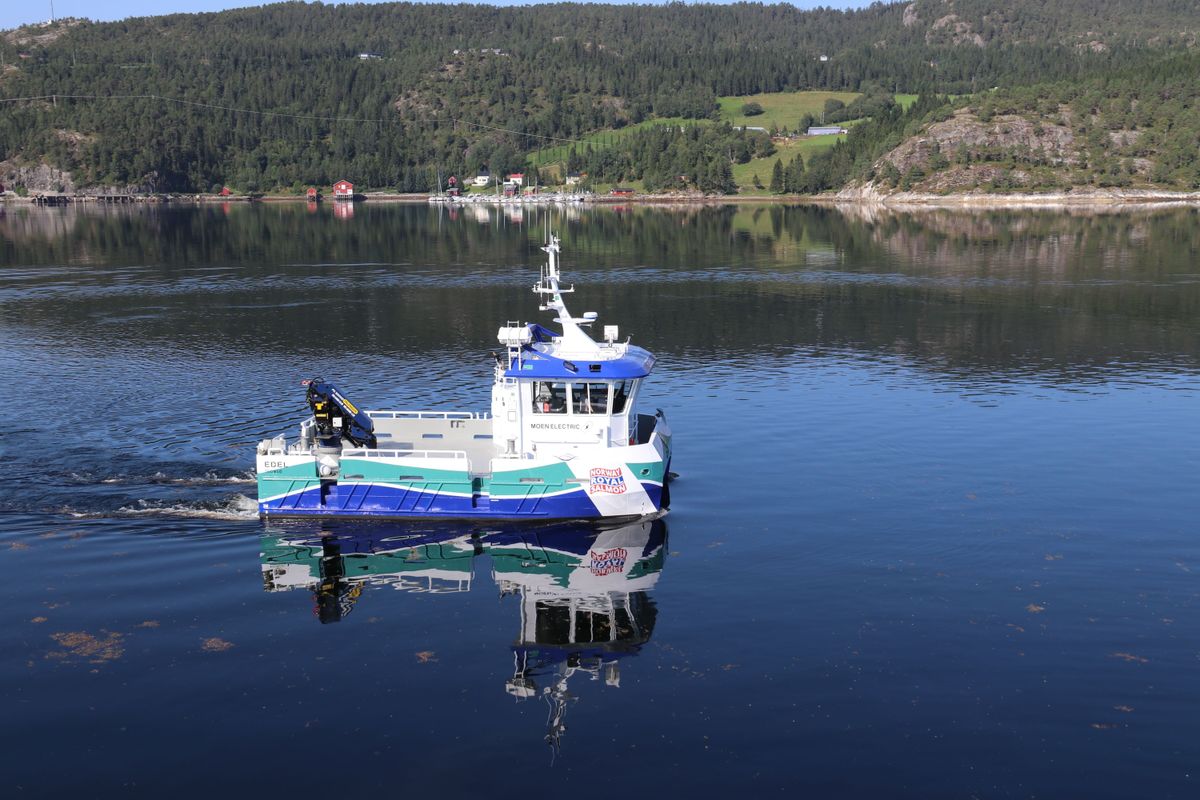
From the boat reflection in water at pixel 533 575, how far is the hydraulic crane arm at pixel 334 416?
135 inches

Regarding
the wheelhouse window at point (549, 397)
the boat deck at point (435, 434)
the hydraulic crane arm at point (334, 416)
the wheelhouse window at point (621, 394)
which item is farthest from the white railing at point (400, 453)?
the wheelhouse window at point (621, 394)

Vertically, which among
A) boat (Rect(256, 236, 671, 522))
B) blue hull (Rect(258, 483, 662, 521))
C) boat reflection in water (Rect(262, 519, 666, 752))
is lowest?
boat reflection in water (Rect(262, 519, 666, 752))

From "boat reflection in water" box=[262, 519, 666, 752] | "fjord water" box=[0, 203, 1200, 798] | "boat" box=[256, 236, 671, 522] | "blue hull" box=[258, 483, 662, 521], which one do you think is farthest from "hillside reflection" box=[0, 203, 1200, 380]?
"boat reflection in water" box=[262, 519, 666, 752]

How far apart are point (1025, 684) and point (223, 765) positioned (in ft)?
59.7

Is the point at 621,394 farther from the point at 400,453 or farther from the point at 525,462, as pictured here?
the point at 400,453

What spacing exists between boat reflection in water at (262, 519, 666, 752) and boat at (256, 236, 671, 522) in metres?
0.77

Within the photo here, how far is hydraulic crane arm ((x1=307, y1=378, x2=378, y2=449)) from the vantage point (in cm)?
3759

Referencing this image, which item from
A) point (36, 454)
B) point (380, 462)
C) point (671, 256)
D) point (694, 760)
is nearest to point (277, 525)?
point (380, 462)

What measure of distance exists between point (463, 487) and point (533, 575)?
507cm

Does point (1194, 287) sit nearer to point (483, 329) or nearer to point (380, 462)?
point (483, 329)

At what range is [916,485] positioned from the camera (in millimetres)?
40188

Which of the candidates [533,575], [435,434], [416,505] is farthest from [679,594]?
[435,434]

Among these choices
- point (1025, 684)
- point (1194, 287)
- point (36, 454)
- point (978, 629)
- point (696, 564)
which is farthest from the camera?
point (1194, 287)

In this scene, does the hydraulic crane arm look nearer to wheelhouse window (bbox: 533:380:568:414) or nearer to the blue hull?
the blue hull
